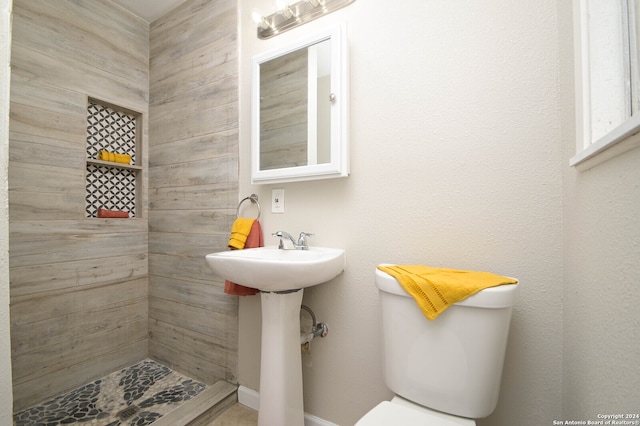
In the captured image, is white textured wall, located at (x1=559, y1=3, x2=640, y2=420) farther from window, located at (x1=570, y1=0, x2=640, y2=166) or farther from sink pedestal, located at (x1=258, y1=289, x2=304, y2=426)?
sink pedestal, located at (x1=258, y1=289, x2=304, y2=426)

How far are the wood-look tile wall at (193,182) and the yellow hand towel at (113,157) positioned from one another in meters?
0.15

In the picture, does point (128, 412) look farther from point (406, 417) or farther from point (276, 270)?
point (406, 417)

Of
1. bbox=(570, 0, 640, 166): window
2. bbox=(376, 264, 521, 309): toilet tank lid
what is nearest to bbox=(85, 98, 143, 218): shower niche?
bbox=(376, 264, 521, 309): toilet tank lid

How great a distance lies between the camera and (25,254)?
135 cm

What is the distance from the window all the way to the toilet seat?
2.47ft

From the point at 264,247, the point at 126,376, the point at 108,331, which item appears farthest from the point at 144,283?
the point at 264,247

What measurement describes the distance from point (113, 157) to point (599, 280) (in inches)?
92.5

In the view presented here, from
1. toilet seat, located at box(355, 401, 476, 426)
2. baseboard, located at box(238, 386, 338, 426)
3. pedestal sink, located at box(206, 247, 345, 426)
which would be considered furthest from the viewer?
baseboard, located at box(238, 386, 338, 426)

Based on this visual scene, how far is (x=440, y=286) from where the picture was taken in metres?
0.75

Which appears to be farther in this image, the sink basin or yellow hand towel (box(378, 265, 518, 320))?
the sink basin

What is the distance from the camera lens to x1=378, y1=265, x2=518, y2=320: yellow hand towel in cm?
73

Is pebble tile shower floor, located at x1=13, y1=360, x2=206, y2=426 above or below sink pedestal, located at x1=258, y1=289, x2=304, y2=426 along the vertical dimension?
below

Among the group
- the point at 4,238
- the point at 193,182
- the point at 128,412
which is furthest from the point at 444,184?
the point at 128,412

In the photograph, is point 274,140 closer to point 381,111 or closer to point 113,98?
point 381,111
